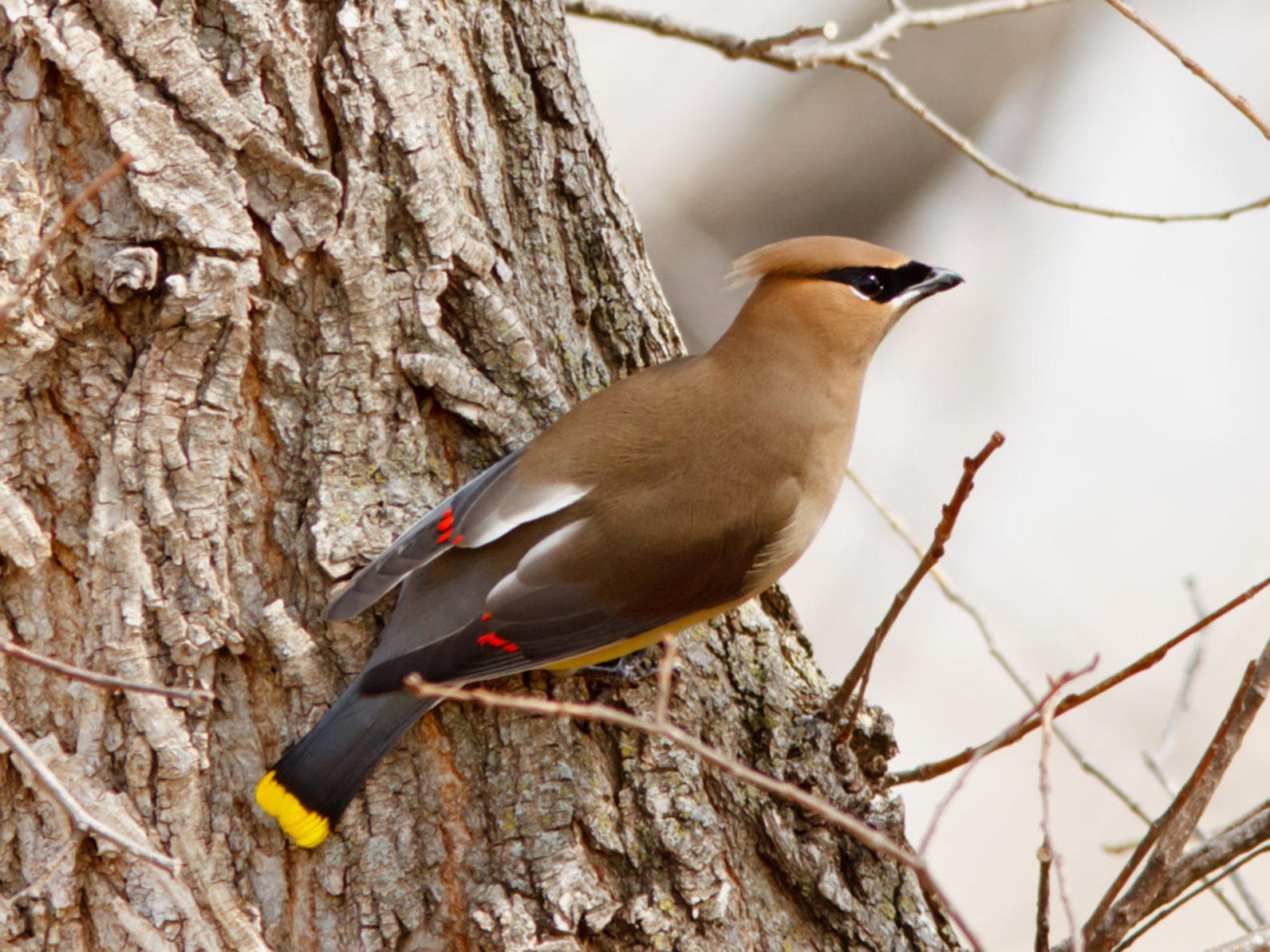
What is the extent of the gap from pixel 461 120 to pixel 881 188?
407 centimetres

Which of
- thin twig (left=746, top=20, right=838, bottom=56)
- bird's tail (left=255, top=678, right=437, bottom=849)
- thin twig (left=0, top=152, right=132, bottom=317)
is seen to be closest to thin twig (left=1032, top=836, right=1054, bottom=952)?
bird's tail (left=255, top=678, right=437, bottom=849)

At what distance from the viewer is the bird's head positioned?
275 cm

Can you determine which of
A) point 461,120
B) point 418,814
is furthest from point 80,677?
point 461,120

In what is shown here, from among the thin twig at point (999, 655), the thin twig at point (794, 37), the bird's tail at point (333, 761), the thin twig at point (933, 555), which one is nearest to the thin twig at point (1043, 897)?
the thin twig at point (933, 555)

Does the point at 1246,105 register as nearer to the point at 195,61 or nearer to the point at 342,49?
the point at 342,49

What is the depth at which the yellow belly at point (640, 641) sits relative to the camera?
2.46m

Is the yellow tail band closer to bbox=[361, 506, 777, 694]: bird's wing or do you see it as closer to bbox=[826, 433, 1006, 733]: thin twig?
bbox=[361, 506, 777, 694]: bird's wing

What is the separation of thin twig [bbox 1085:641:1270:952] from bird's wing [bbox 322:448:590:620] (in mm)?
1113

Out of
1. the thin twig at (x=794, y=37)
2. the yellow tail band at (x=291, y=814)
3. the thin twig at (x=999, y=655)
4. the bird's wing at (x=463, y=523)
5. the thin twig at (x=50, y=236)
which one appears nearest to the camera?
the thin twig at (x=50, y=236)

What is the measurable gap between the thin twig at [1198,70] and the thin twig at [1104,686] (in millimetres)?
668

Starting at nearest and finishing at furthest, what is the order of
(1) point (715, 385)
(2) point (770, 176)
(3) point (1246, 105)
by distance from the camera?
1. (3) point (1246, 105)
2. (1) point (715, 385)
3. (2) point (770, 176)

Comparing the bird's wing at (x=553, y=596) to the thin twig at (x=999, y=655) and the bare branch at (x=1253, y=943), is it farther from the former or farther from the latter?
the bare branch at (x=1253, y=943)

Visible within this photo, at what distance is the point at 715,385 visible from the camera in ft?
8.78

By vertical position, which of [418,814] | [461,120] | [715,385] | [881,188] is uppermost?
[881,188]
